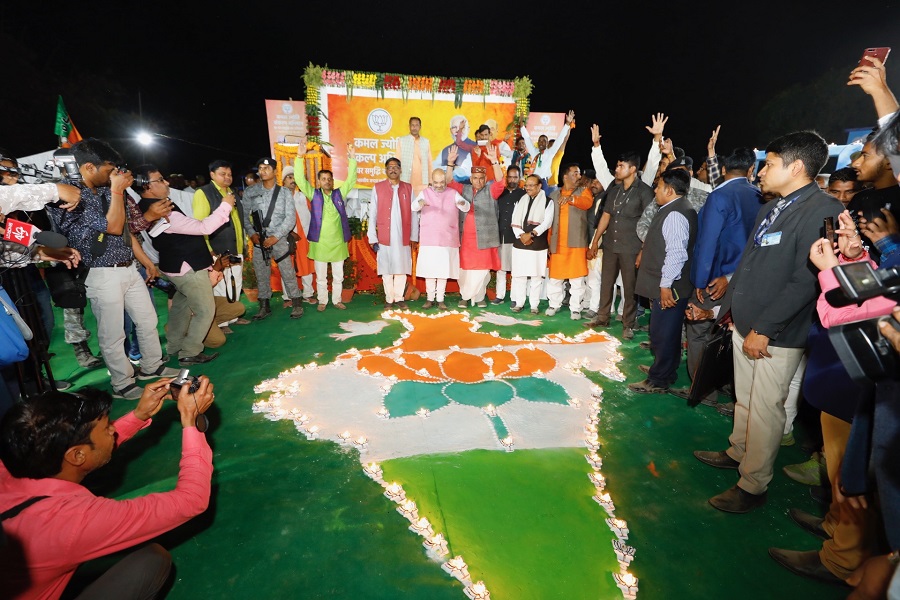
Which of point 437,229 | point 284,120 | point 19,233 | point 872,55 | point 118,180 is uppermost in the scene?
point 284,120

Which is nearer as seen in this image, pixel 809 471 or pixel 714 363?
pixel 809 471

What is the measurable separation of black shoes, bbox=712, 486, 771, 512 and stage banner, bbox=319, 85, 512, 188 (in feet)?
27.9

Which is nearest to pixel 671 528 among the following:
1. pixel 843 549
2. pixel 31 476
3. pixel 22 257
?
pixel 843 549

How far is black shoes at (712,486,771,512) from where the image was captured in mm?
2494

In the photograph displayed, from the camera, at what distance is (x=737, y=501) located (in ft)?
8.25

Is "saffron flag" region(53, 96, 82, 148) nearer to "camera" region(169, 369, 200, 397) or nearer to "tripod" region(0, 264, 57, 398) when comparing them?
"tripod" region(0, 264, 57, 398)

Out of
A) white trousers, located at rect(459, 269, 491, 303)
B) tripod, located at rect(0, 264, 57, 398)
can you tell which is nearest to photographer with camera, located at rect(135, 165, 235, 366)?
tripod, located at rect(0, 264, 57, 398)

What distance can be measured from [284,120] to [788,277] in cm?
1086

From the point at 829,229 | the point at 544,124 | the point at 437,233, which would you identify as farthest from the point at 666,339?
the point at 544,124

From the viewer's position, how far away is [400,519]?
2418 mm

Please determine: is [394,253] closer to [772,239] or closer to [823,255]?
[772,239]

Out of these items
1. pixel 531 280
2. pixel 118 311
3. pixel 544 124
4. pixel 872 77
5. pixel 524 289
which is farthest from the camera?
pixel 544 124

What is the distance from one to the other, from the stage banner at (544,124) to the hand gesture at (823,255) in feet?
31.9

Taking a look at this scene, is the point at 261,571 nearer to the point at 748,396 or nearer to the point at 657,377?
the point at 748,396
